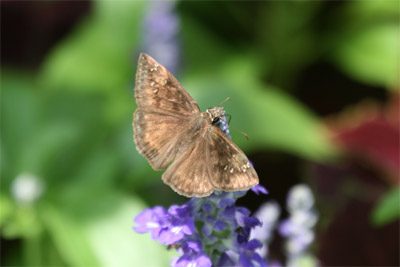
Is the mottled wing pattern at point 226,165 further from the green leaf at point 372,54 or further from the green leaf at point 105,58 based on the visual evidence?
the green leaf at point 372,54

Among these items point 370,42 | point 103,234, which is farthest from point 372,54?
point 103,234

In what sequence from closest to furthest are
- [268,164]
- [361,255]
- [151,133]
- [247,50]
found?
[151,133]
[361,255]
[268,164]
[247,50]

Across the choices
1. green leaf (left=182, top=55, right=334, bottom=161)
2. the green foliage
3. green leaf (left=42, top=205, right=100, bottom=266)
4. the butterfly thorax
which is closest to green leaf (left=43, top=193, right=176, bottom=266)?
green leaf (left=42, top=205, right=100, bottom=266)

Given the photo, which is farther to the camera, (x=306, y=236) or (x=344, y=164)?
(x=344, y=164)

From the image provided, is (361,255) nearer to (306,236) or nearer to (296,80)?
(306,236)

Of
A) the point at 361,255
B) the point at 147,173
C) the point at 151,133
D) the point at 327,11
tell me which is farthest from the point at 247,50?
the point at 151,133

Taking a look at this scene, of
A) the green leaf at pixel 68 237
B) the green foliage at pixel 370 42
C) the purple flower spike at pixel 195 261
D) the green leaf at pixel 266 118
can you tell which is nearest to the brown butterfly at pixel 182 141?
the purple flower spike at pixel 195 261
